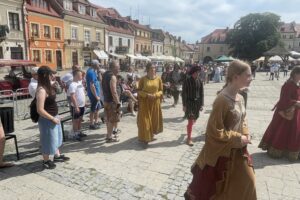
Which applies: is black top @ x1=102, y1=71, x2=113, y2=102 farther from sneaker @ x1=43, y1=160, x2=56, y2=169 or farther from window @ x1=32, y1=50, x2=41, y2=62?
window @ x1=32, y1=50, x2=41, y2=62

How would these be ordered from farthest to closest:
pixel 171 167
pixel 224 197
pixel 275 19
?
pixel 275 19, pixel 171 167, pixel 224 197

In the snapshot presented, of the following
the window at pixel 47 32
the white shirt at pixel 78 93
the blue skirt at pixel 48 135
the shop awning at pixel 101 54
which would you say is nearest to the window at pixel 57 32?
the window at pixel 47 32

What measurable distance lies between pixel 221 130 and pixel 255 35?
61989mm

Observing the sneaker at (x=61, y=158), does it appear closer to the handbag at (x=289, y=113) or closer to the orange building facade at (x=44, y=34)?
the handbag at (x=289, y=113)

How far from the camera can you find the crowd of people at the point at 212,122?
2.51 metres

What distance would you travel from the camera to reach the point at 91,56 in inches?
1612

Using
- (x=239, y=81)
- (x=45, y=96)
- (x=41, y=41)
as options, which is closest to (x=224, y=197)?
(x=239, y=81)

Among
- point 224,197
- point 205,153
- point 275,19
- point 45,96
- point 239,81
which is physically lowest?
point 224,197

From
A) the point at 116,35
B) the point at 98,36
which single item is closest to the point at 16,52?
the point at 98,36

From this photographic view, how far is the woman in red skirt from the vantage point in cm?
483

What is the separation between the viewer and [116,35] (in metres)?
47.4

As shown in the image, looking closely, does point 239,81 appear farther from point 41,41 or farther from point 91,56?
point 91,56

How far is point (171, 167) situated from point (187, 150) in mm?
1001

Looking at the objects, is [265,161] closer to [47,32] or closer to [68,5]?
[47,32]
